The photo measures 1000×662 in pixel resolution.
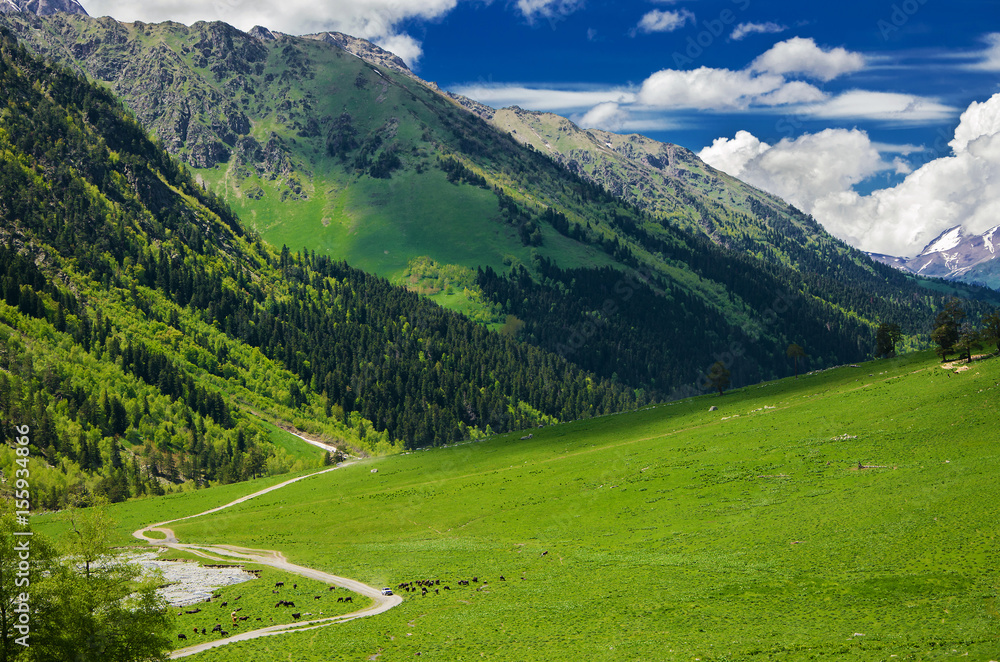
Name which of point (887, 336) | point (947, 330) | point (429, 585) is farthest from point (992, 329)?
point (429, 585)

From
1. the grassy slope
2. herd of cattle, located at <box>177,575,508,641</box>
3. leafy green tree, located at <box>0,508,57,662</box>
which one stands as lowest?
herd of cattle, located at <box>177,575,508,641</box>

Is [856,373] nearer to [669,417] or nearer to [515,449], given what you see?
[669,417]

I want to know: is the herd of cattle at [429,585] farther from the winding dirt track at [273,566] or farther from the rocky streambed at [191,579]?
the rocky streambed at [191,579]

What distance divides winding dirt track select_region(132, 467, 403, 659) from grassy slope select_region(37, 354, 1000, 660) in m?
2.54

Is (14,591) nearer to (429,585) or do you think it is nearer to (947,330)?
(429,585)

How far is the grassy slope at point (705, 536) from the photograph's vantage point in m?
45.2

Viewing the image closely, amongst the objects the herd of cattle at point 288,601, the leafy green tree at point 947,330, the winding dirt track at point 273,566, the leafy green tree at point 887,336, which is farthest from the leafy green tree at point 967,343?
the winding dirt track at point 273,566

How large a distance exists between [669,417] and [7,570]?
120191 mm

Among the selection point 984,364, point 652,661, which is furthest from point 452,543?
point 984,364

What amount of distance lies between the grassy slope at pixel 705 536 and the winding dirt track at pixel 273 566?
2.54m

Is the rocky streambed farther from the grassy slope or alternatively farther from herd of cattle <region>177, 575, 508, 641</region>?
the grassy slope

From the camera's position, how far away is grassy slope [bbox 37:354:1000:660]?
45.2 meters

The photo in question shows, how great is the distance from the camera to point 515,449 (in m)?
143

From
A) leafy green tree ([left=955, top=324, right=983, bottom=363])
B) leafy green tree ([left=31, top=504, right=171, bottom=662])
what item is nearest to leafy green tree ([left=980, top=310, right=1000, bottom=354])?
leafy green tree ([left=955, top=324, right=983, bottom=363])
